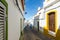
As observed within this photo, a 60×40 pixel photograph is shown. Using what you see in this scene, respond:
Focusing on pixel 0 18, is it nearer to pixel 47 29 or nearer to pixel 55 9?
pixel 55 9

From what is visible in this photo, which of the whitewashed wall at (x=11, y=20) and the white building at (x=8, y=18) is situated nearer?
the white building at (x=8, y=18)

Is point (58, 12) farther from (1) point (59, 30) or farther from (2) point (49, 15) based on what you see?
(2) point (49, 15)

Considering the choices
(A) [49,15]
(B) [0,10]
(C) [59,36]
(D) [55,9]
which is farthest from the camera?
(A) [49,15]

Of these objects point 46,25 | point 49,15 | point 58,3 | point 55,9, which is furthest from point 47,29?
point 58,3

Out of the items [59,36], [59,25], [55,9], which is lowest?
[59,36]

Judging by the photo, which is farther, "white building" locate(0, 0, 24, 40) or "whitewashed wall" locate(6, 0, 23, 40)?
"whitewashed wall" locate(6, 0, 23, 40)

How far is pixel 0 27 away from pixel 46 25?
10401mm

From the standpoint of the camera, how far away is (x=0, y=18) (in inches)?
71.0

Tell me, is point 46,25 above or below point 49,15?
below

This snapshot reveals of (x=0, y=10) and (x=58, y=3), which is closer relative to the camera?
(x=0, y=10)

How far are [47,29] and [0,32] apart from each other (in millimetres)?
10242

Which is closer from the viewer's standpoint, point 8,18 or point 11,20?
point 8,18

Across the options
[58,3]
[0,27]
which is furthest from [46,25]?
[0,27]

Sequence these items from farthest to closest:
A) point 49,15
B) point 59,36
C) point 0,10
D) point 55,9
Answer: point 49,15, point 55,9, point 59,36, point 0,10
